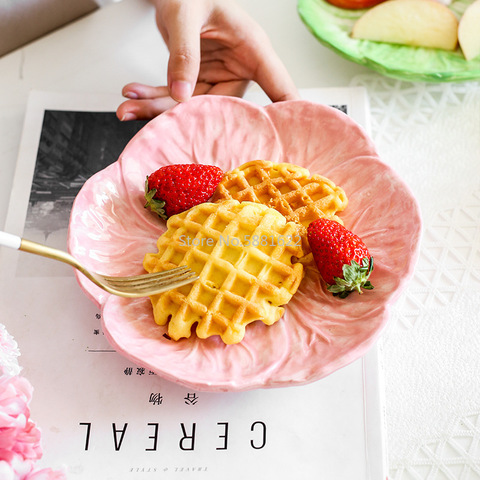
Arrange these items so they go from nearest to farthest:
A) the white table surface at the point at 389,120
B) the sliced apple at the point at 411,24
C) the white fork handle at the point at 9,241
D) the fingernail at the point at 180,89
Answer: the white fork handle at the point at 9,241
the white table surface at the point at 389,120
the fingernail at the point at 180,89
the sliced apple at the point at 411,24

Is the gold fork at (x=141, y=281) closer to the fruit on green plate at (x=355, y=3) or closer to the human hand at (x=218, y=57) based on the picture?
the human hand at (x=218, y=57)

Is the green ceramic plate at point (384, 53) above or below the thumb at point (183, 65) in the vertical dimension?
above

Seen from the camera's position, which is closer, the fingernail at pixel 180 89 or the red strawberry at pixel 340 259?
the red strawberry at pixel 340 259

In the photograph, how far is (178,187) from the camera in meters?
1.03

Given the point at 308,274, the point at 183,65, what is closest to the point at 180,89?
the point at 183,65

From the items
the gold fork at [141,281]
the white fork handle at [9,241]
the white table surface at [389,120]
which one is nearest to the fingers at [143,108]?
the white table surface at [389,120]

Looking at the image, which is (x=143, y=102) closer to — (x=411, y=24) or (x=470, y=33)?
(x=411, y=24)

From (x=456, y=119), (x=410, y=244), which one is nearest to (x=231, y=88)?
(x=456, y=119)

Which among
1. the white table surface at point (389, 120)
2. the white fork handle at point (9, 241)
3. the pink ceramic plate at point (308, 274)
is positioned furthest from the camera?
the white table surface at point (389, 120)

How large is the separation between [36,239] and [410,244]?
871mm

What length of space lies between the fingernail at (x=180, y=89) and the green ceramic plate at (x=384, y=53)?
50cm

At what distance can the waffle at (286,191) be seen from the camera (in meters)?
1.01

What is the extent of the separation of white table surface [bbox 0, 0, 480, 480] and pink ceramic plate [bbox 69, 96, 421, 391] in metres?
0.23

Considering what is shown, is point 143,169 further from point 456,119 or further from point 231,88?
point 456,119
